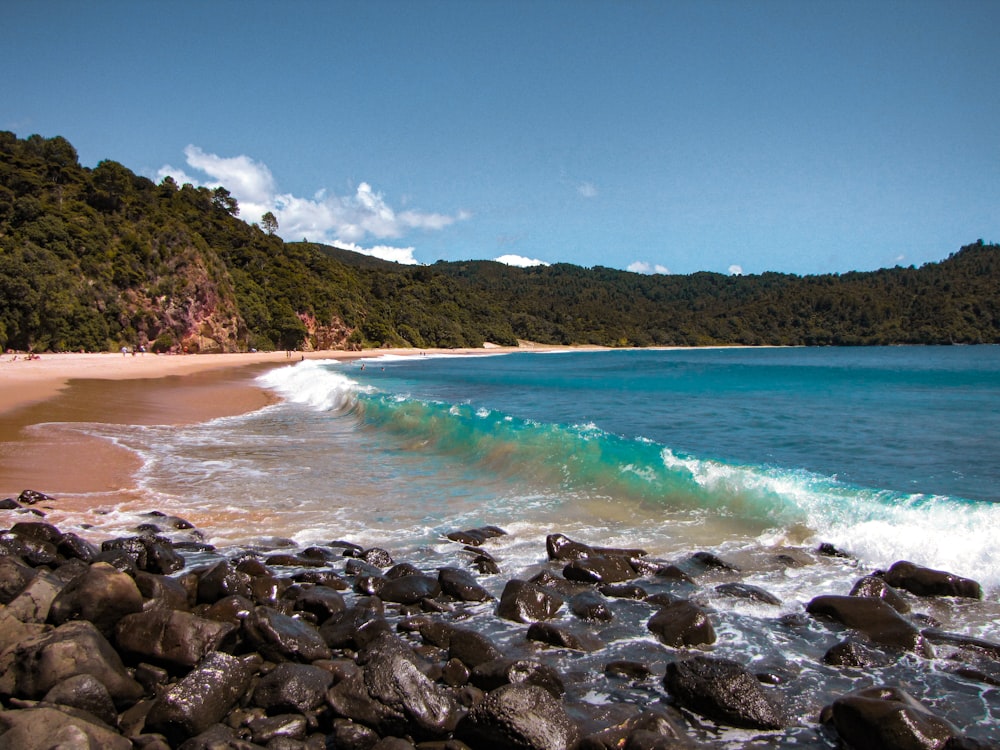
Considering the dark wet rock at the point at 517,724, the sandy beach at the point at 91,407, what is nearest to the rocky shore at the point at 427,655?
the dark wet rock at the point at 517,724

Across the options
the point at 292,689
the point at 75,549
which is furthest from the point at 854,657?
the point at 75,549

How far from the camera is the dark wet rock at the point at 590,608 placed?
6285mm

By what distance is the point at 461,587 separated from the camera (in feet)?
22.2

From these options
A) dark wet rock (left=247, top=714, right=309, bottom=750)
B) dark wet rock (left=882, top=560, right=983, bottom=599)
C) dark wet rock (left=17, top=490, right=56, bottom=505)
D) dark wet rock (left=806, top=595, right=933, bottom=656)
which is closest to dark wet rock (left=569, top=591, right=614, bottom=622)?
dark wet rock (left=806, top=595, right=933, bottom=656)

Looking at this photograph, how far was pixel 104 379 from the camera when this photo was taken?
35.2 metres

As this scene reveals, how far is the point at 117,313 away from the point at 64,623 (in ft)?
200

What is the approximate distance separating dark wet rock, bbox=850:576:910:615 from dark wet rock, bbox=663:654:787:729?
2.70 metres

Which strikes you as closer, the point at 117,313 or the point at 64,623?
the point at 64,623

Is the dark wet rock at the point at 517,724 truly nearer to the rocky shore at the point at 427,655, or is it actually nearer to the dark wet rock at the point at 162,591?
the rocky shore at the point at 427,655

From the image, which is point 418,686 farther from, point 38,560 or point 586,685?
point 38,560

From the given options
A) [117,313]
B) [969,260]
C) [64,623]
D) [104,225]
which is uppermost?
[969,260]

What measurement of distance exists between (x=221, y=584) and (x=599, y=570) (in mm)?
4160

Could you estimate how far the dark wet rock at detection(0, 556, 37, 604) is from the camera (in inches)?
217

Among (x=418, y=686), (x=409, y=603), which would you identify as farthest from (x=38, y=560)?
(x=418, y=686)
